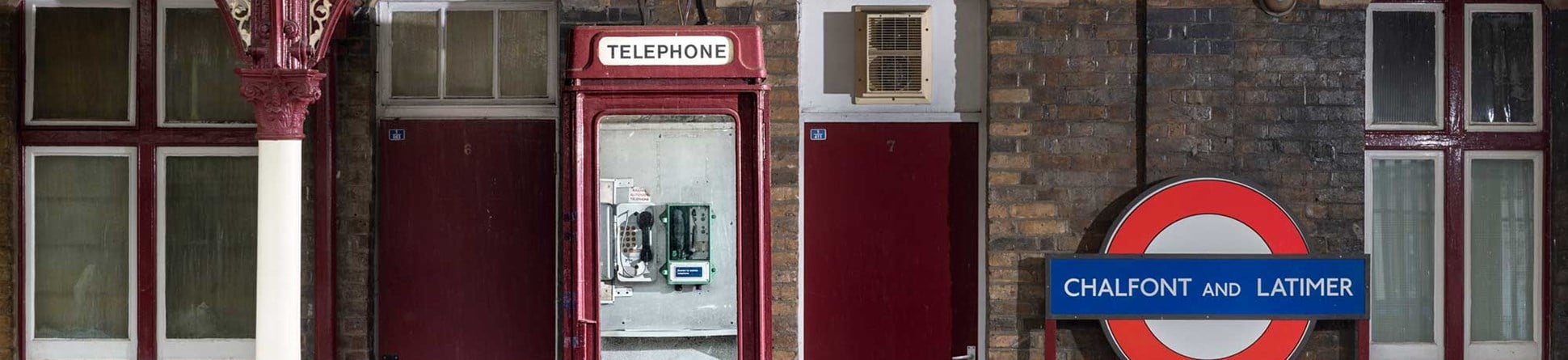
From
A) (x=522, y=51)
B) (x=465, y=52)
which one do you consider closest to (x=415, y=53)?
(x=465, y=52)

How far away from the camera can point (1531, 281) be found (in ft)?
20.9

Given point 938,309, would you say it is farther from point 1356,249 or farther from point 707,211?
point 1356,249

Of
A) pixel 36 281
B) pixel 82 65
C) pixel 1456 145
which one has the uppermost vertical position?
pixel 82 65

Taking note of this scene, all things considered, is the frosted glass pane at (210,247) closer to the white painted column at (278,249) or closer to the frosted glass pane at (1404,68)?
the white painted column at (278,249)

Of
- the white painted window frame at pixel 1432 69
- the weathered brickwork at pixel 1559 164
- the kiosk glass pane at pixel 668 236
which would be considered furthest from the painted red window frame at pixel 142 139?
the weathered brickwork at pixel 1559 164

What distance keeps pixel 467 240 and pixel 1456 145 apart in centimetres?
493

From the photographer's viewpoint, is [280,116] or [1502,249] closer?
[280,116]

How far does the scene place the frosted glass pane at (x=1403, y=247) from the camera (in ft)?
20.8

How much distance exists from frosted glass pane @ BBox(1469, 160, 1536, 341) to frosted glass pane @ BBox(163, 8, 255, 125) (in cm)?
616

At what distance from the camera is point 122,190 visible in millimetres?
6441

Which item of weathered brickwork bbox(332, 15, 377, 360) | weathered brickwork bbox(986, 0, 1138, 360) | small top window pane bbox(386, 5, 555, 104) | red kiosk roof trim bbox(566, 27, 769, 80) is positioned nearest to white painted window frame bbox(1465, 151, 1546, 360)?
weathered brickwork bbox(986, 0, 1138, 360)

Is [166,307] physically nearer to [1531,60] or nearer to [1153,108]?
[1153,108]

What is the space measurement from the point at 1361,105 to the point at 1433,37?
26.1 inches

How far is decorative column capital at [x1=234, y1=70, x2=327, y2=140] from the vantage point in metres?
5.39
